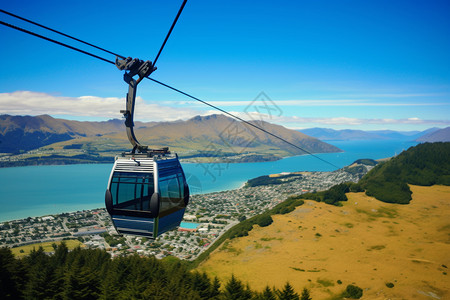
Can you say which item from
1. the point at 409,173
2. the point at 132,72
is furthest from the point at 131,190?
the point at 409,173

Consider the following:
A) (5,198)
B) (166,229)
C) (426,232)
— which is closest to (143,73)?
(166,229)

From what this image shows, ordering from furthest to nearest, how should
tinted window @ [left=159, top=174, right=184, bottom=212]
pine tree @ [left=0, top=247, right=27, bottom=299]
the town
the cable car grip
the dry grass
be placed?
the town → the dry grass → pine tree @ [left=0, top=247, right=27, bottom=299] → tinted window @ [left=159, top=174, right=184, bottom=212] → the cable car grip

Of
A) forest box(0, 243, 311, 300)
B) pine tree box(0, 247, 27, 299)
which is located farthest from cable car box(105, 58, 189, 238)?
pine tree box(0, 247, 27, 299)

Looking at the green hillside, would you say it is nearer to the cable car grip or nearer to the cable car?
the cable car

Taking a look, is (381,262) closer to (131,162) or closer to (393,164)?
(131,162)

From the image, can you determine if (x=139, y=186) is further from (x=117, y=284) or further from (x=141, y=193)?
(x=117, y=284)
